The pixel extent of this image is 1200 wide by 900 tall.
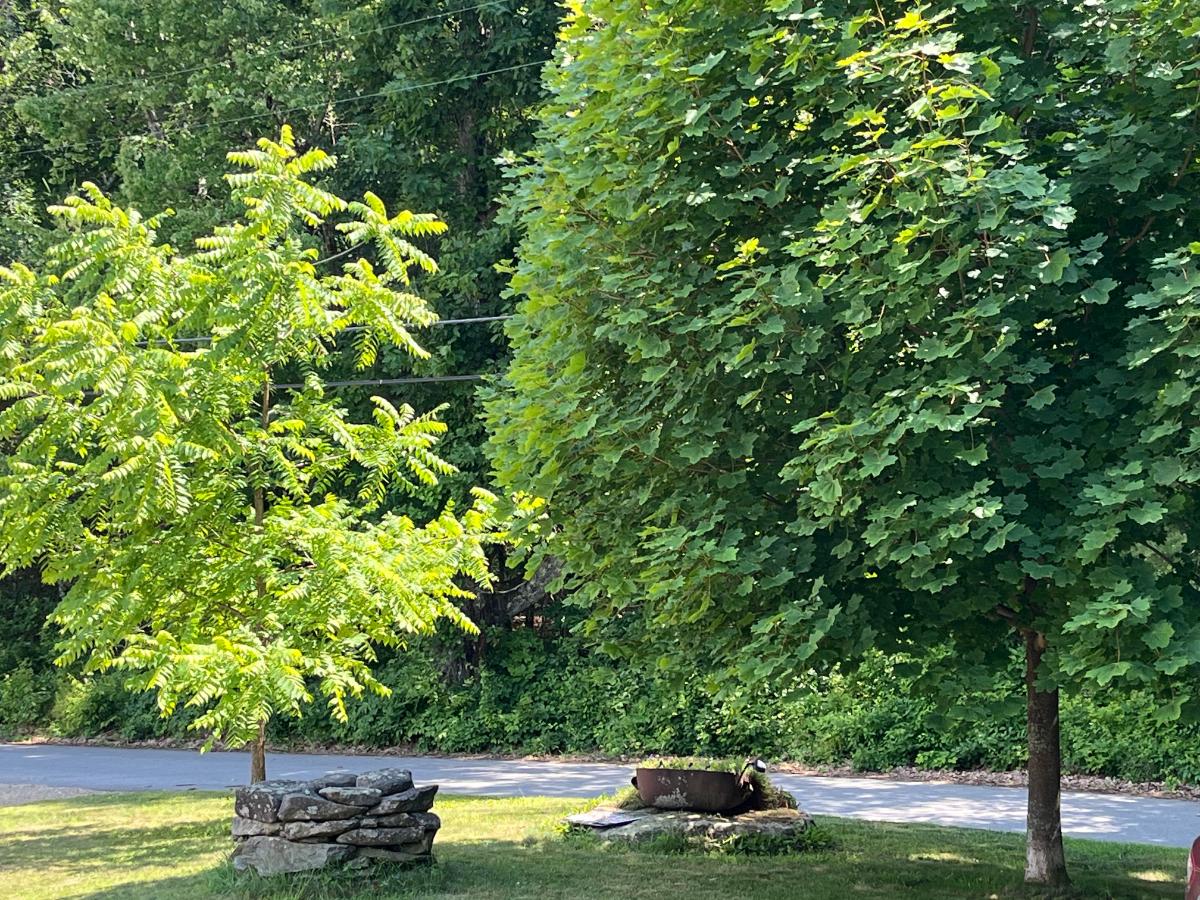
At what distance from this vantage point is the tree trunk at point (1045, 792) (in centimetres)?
843

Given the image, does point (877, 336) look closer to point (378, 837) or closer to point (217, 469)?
point (378, 837)

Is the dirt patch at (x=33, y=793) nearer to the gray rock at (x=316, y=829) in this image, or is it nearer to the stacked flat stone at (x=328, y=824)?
the stacked flat stone at (x=328, y=824)

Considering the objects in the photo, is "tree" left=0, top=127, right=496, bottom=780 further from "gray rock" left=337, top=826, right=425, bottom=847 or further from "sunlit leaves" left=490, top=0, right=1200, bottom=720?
"sunlit leaves" left=490, top=0, right=1200, bottom=720

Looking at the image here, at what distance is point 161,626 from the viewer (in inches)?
414

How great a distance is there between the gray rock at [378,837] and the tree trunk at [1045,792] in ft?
14.5

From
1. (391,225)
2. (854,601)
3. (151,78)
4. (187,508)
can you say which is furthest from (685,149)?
(151,78)

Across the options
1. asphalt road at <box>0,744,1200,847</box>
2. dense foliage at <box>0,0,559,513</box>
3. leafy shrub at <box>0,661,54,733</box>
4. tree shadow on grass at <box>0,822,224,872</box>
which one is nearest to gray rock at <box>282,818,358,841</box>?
tree shadow on grass at <box>0,822,224,872</box>

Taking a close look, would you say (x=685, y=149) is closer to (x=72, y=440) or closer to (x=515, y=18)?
(x=72, y=440)

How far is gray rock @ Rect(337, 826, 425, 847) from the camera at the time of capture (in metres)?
8.79

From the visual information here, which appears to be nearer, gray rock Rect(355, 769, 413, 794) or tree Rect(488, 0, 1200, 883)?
tree Rect(488, 0, 1200, 883)

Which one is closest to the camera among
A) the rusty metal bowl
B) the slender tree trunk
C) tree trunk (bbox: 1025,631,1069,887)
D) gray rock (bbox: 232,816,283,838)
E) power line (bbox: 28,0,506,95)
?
tree trunk (bbox: 1025,631,1069,887)

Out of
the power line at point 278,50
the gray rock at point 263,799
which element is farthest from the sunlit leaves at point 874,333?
the power line at point 278,50

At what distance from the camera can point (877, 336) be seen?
6.23 meters

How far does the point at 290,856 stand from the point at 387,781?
33.0 inches
